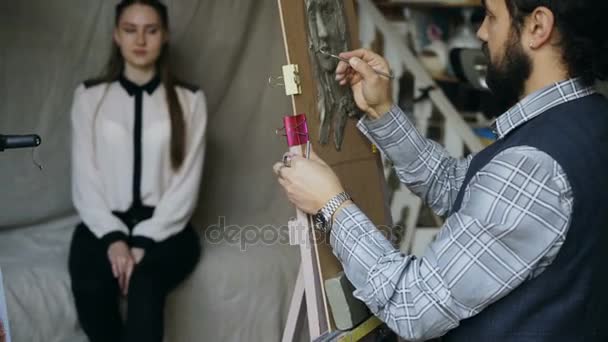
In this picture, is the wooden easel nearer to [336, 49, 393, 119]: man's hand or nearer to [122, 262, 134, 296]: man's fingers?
[336, 49, 393, 119]: man's hand

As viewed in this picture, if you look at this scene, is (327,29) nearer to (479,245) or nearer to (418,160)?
(418,160)

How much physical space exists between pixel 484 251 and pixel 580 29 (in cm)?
33

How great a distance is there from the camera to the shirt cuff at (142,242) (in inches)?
77.4

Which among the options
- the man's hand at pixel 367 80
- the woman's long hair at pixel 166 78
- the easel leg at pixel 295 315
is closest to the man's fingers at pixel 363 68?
the man's hand at pixel 367 80

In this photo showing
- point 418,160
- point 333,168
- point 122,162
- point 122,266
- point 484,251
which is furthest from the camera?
point 122,162

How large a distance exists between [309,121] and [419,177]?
0.28 meters

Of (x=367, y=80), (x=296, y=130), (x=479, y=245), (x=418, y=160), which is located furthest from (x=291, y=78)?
(x=479, y=245)

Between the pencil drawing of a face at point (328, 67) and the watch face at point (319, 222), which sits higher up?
the pencil drawing of a face at point (328, 67)

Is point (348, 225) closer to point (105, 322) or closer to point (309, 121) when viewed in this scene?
point (309, 121)

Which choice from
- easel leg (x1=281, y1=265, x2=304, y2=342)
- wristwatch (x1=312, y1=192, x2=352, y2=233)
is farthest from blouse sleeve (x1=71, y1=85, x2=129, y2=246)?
wristwatch (x1=312, y1=192, x2=352, y2=233)

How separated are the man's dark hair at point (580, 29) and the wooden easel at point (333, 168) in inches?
14.4

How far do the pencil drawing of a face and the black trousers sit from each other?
824mm

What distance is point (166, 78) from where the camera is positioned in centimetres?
209

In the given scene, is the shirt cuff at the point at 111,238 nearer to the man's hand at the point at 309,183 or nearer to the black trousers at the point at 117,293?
the black trousers at the point at 117,293
